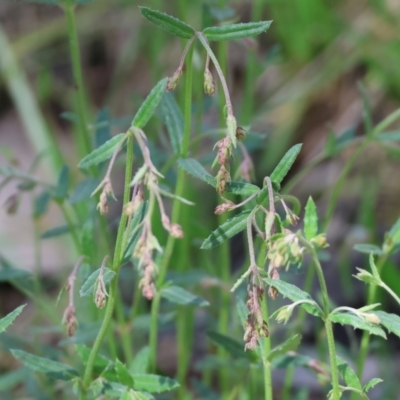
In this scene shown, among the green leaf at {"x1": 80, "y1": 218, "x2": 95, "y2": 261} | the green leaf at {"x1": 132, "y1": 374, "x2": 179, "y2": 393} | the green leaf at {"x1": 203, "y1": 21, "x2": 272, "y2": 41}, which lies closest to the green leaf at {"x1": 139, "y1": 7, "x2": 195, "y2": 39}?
the green leaf at {"x1": 203, "y1": 21, "x2": 272, "y2": 41}

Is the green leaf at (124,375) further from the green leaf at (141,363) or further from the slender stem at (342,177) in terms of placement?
the slender stem at (342,177)

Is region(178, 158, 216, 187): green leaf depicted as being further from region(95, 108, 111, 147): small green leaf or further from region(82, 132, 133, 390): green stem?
region(95, 108, 111, 147): small green leaf

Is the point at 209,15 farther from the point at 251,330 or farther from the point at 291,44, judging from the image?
the point at 291,44

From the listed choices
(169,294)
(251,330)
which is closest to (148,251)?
(251,330)

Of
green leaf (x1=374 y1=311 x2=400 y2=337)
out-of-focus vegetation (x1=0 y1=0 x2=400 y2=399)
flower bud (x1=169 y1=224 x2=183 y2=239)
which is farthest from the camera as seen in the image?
out-of-focus vegetation (x1=0 y1=0 x2=400 y2=399)

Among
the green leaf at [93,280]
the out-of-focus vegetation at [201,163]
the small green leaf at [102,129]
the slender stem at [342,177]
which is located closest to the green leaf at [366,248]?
the out-of-focus vegetation at [201,163]

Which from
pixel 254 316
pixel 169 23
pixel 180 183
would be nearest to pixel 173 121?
pixel 180 183

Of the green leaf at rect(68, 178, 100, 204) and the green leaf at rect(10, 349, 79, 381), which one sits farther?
the green leaf at rect(68, 178, 100, 204)

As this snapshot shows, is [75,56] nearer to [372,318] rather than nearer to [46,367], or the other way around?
[46,367]
